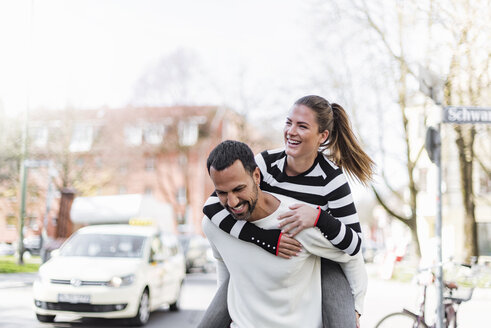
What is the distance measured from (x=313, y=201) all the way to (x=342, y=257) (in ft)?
1.02

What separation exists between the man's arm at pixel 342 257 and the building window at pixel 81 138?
37191mm

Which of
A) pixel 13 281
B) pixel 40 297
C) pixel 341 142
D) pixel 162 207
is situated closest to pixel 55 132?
pixel 162 207

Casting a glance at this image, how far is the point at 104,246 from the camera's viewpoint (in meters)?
11.6

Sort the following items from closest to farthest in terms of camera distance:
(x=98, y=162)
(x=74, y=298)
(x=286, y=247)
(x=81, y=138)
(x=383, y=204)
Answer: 1. (x=286, y=247)
2. (x=74, y=298)
3. (x=383, y=204)
4. (x=81, y=138)
5. (x=98, y=162)

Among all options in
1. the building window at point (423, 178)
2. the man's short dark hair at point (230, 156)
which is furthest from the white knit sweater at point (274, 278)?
the building window at point (423, 178)

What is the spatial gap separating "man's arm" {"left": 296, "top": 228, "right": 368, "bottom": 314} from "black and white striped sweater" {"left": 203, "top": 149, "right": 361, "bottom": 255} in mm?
31

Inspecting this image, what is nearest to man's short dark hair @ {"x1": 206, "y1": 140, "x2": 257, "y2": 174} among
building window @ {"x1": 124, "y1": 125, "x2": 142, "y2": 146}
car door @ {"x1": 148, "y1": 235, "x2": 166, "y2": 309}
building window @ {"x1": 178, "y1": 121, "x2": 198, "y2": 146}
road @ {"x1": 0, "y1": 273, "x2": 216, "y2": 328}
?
road @ {"x1": 0, "y1": 273, "x2": 216, "y2": 328}

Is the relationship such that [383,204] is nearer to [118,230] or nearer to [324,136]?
[118,230]

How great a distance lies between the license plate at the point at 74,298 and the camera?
9930 millimetres

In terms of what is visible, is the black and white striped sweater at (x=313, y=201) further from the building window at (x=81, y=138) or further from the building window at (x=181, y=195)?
the building window at (x=181, y=195)

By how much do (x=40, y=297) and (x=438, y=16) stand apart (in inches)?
533

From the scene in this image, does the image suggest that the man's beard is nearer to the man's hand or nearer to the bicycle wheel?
the man's hand

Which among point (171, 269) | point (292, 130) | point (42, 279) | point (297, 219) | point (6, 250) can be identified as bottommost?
point (6, 250)

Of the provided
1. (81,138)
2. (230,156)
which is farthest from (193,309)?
(81,138)
